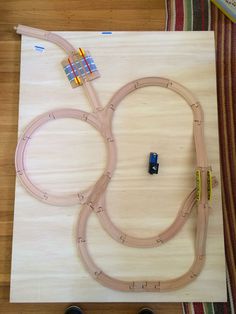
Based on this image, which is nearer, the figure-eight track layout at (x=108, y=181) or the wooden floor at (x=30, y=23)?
the figure-eight track layout at (x=108, y=181)

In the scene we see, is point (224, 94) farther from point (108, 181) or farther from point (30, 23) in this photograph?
point (30, 23)

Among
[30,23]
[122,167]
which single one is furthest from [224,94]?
[30,23]

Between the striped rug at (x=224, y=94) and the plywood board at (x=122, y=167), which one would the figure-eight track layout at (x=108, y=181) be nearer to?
the plywood board at (x=122, y=167)

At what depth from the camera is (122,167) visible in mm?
1623

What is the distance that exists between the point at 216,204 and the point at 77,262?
0.68 meters

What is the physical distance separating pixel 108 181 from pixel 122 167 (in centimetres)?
9

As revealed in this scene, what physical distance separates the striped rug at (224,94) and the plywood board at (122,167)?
0.29 feet

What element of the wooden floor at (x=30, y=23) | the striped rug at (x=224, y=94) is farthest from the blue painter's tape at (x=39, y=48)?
the striped rug at (x=224, y=94)

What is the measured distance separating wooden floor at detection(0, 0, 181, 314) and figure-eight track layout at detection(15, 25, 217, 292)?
12cm

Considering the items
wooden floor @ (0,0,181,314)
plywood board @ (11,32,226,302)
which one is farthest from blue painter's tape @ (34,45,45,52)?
wooden floor @ (0,0,181,314)

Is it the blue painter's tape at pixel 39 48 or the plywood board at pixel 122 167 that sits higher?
the blue painter's tape at pixel 39 48

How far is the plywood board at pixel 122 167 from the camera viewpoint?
1541 millimetres

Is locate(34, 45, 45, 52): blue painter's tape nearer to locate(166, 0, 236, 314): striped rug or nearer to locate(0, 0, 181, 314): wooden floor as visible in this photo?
locate(0, 0, 181, 314): wooden floor

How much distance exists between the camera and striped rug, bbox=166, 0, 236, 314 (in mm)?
1601
